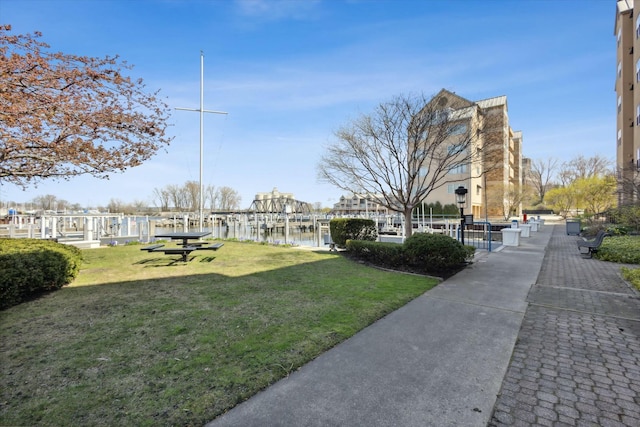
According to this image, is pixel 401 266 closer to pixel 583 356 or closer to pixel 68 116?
pixel 583 356

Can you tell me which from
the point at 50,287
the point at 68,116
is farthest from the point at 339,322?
the point at 68,116

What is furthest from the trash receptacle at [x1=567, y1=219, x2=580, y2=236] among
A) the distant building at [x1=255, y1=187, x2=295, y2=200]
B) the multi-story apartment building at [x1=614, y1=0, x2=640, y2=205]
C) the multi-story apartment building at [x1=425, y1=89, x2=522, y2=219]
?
the distant building at [x1=255, y1=187, x2=295, y2=200]

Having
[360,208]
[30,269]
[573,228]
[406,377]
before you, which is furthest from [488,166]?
[360,208]

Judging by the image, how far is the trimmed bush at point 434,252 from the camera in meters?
7.56

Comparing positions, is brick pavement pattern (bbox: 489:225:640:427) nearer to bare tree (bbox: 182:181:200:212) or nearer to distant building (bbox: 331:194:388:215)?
distant building (bbox: 331:194:388:215)

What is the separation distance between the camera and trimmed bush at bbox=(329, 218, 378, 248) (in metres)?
11.8

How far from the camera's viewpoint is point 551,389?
272 centimetres

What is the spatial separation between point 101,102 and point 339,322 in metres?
6.57

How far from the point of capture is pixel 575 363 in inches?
126

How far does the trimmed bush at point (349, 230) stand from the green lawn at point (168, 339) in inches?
181

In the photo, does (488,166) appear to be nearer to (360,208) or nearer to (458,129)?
(458,129)

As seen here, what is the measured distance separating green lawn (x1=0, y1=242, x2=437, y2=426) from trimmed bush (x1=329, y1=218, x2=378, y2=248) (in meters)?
4.60

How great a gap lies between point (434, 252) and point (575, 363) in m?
4.45

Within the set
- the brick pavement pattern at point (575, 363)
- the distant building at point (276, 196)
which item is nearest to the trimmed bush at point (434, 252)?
the brick pavement pattern at point (575, 363)
